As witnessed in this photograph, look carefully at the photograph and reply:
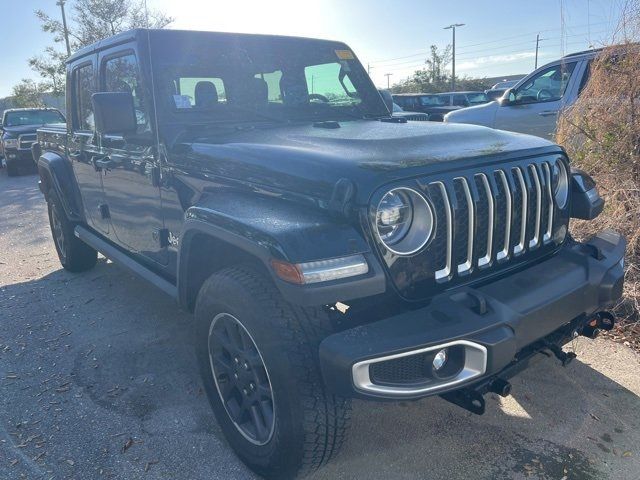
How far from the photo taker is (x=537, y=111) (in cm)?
729

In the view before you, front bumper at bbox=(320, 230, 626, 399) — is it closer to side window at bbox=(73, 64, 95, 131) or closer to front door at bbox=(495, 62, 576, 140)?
side window at bbox=(73, 64, 95, 131)

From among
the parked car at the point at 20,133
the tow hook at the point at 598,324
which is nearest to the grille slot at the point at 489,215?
the tow hook at the point at 598,324

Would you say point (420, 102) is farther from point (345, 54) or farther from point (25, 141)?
point (345, 54)

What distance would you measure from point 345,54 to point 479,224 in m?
2.31

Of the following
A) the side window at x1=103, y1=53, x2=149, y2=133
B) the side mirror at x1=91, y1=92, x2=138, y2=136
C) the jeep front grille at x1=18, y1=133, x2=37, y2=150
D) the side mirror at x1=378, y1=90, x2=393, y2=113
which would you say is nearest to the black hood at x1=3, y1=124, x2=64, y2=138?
the jeep front grille at x1=18, y1=133, x2=37, y2=150

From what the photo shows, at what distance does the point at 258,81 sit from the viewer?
338cm

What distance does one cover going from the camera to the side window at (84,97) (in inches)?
161

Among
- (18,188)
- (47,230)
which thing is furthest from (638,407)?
(18,188)

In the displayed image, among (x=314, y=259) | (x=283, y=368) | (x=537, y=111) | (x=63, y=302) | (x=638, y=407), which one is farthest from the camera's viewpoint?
(x=537, y=111)

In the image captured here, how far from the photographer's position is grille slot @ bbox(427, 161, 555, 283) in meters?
2.10

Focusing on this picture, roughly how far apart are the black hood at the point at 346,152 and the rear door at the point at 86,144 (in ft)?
5.19

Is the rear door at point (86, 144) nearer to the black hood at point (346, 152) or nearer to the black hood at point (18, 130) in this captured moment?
the black hood at point (346, 152)

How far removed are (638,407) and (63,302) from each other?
4.42 meters

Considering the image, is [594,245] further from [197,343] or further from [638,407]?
[197,343]
